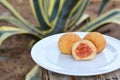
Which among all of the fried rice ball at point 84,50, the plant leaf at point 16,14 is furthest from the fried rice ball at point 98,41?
the plant leaf at point 16,14

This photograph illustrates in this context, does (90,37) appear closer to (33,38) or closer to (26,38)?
(33,38)

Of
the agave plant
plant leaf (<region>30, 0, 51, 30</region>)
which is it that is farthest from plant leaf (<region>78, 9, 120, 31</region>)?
plant leaf (<region>30, 0, 51, 30</region>)

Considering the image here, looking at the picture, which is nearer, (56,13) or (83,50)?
(83,50)

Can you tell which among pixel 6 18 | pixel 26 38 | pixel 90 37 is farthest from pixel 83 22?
pixel 90 37

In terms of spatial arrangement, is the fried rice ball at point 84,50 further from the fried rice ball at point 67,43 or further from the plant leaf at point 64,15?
the plant leaf at point 64,15

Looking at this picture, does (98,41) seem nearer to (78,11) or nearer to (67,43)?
(67,43)

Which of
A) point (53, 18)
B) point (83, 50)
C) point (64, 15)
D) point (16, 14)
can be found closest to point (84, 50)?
point (83, 50)

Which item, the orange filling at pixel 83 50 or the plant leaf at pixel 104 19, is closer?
the orange filling at pixel 83 50
